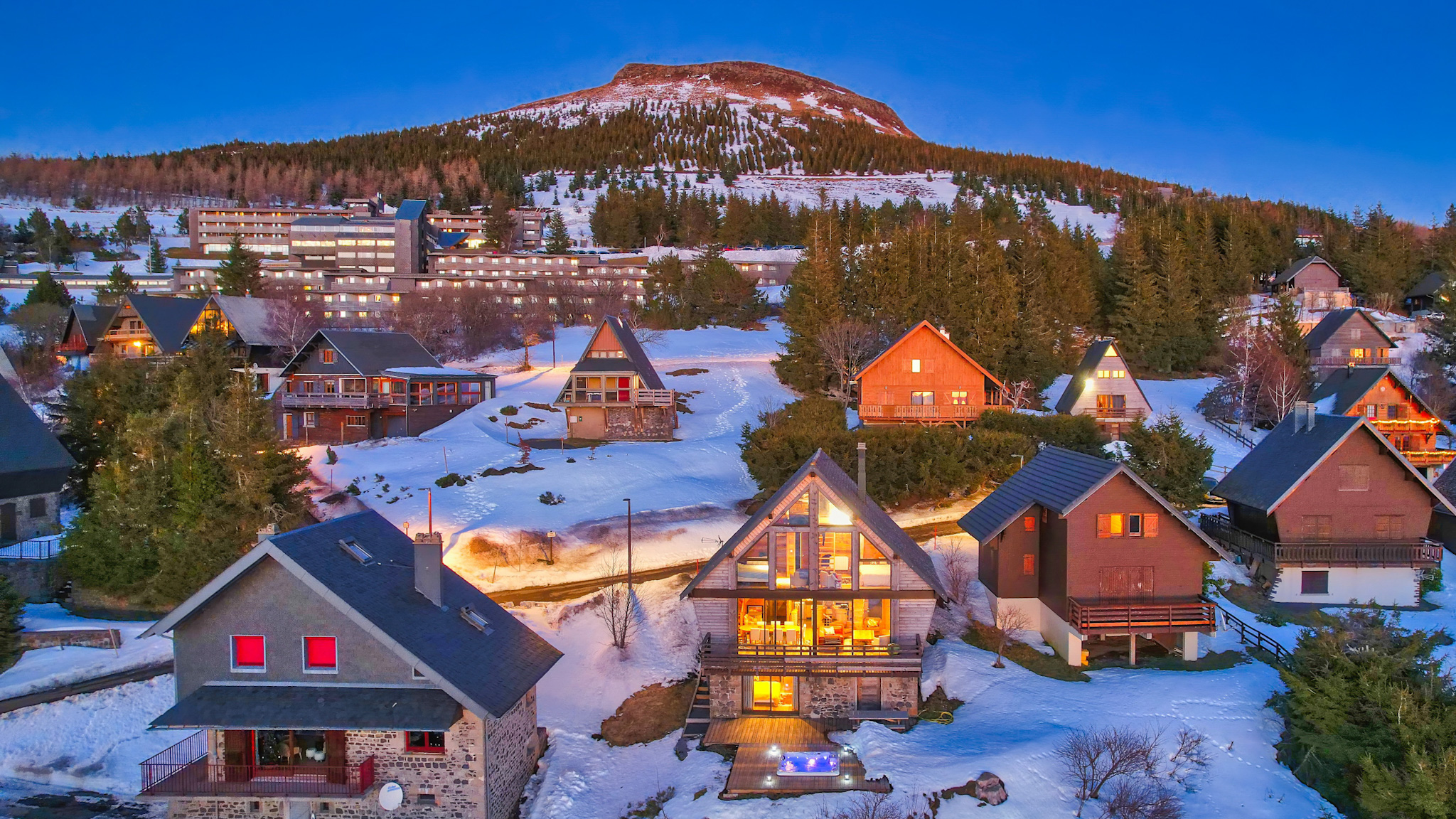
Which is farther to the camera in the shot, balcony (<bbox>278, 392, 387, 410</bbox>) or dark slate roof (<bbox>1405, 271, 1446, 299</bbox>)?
dark slate roof (<bbox>1405, 271, 1446, 299</bbox>)

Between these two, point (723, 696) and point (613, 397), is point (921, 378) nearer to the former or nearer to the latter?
point (613, 397)

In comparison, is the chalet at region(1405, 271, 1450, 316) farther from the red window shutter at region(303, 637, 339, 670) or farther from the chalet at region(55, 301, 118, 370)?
the chalet at region(55, 301, 118, 370)

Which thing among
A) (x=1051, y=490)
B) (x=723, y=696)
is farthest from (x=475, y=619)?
(x=1051, y=490)

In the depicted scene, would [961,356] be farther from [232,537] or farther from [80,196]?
[80,196]

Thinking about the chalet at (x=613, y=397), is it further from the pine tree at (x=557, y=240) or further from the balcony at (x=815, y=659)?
the pine tree at (x=557, y=240)

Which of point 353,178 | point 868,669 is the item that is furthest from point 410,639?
point 353,178

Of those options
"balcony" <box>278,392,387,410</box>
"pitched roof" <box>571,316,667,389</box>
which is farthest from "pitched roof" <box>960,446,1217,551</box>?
"balcony" <box>278,392,387,410</box>

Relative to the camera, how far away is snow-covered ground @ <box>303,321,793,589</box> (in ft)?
111

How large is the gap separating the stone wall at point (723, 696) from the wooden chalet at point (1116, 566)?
9.62 metres

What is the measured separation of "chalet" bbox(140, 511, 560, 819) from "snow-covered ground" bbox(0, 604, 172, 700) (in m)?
7.73

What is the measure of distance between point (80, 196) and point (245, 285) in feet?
375

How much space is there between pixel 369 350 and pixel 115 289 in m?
52.3

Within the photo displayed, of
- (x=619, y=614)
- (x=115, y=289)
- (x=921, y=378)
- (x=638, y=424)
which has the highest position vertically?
(x=115, y=289)

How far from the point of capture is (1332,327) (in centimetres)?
6222
